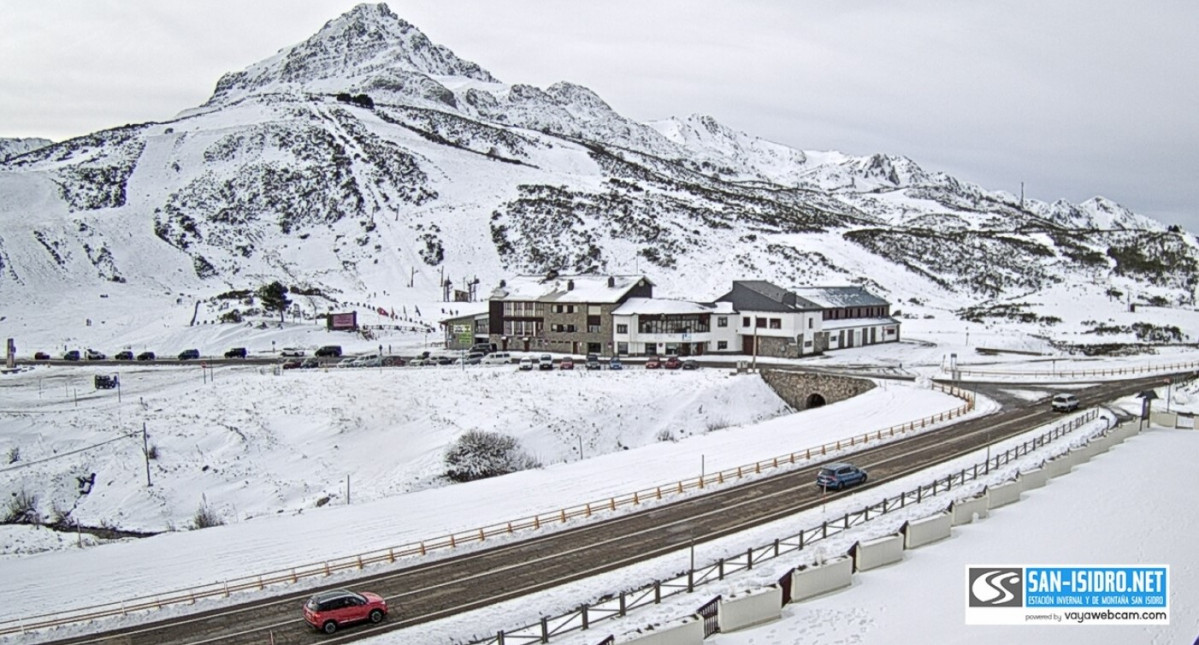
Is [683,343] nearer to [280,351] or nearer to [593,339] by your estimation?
[593,339]

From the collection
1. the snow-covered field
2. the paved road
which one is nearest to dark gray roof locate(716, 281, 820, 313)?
the snow-covered field

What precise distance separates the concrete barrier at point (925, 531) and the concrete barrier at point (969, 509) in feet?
4.50

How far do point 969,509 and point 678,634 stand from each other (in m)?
15.8

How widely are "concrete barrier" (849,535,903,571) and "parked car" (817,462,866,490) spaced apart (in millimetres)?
9269

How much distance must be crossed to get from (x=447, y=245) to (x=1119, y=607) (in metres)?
126

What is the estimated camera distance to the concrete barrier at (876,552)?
24.7 meters

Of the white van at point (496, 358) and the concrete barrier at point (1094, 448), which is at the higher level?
the white van at point (496, 358)

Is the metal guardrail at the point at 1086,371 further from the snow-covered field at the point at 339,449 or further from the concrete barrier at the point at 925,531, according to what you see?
the concrete barrier at the point at 925,531

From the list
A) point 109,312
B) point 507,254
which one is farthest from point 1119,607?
point 507,254

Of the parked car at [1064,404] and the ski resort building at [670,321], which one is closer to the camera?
the parked car at [1064,404]

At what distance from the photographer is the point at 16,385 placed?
203 ft

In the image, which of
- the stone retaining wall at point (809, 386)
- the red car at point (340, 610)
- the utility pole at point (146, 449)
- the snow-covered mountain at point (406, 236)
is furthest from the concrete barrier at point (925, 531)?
the snow-covered mountain at point (406, 236)

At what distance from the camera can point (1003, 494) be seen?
31.4 meters

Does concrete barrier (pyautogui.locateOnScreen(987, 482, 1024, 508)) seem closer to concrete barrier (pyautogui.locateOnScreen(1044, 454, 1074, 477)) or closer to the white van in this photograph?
concrete barrier (pyautogui.locateOnScreen(1044, 454, 1074, 477))
